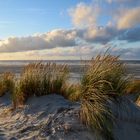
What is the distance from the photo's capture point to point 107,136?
276 inches

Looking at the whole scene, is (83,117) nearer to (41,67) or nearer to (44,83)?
(44,83)

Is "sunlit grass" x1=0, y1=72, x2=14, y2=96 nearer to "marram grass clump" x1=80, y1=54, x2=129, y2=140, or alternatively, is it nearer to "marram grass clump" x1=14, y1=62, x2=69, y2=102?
"marram grass clump" x1=14, y1=62, x2=69, y2=102

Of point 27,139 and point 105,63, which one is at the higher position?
point 105,63

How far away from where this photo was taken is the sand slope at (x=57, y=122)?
23.9 feet

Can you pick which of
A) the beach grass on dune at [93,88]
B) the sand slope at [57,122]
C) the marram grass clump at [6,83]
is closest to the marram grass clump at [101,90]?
the beach grass on dune at [93,88]

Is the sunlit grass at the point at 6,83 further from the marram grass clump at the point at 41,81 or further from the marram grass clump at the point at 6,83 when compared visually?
the marram grass clump at the point at 41,81

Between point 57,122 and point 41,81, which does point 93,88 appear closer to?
point 57,122

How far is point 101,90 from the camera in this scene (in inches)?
292

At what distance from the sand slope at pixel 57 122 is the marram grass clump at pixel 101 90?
0.74 ft

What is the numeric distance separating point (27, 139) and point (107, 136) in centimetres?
152

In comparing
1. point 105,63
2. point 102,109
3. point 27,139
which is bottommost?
point 27,139

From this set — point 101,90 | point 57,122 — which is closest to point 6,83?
point 57,122

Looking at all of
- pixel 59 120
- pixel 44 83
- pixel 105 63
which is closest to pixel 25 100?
pixel 44 83

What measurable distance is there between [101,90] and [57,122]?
1109mm
